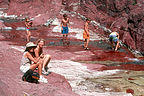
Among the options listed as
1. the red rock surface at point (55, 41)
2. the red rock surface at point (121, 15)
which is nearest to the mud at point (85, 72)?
the red rock surface at point (55, 41)

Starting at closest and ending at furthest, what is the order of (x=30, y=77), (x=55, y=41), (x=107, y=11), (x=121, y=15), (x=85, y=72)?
(x=30, y=77), (x=85, y=72), (x=55, y=41), (x=121, y=15), (x=107, y=11)

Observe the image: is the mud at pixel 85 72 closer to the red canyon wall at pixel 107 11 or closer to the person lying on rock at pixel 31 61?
the person lying on rock at pixel 31 61

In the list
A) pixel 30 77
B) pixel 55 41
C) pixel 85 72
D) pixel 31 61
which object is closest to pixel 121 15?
pixel 55 41

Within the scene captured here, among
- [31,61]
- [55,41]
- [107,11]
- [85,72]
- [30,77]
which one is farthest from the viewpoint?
[107,11]

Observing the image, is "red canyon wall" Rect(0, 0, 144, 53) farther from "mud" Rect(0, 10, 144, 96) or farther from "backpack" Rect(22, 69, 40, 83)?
"backpack" Rect(22, 69, 40, 83)

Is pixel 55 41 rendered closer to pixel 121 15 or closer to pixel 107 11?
pixel 121 15

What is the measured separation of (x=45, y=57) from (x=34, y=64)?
641mm

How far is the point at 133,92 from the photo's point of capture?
5.54 metres

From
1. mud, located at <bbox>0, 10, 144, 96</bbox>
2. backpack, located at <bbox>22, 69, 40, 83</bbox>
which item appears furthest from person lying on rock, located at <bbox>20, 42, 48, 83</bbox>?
backpack, located at <bbox>22, 69, 40, 83</bbox>

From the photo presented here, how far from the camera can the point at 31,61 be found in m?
5.64

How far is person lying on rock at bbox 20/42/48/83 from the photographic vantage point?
527cm

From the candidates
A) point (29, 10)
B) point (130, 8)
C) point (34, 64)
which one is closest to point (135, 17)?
point (130, 8)

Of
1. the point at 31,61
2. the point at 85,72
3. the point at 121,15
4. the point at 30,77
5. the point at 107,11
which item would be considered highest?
the point at 107,11

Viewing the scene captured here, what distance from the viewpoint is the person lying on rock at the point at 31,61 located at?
207 inches
